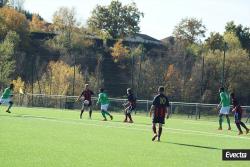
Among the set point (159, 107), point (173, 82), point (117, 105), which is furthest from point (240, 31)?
point (159, 107)

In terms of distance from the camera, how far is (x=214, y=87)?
60906 mm

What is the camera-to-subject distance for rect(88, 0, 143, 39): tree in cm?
11375

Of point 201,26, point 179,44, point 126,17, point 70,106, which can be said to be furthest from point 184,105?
Answer: point 126,17

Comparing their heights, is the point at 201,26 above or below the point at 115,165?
above

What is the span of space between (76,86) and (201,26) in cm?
4913

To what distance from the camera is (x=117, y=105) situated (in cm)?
4969

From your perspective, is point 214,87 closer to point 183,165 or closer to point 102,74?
point 102,74

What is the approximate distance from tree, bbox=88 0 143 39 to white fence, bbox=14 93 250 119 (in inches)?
2311

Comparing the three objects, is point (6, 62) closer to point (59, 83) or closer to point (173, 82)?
point (59, 83)

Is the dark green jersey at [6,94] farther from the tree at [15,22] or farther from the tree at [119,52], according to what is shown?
the tree at [15,22]

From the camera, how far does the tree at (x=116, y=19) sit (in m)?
114

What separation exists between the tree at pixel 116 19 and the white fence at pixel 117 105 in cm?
5869

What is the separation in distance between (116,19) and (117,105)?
6587cm

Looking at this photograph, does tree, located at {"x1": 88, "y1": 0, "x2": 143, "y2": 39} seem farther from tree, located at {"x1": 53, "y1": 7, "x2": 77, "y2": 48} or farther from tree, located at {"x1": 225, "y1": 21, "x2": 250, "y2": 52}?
tree, located at {"x1": 225, "y1": 21, "x2": 250, "y2": 52}
